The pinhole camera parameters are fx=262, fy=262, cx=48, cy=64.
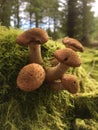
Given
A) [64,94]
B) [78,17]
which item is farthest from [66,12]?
[64,94]

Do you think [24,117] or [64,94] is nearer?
[24,117]

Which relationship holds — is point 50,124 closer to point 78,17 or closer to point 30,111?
point 30,111

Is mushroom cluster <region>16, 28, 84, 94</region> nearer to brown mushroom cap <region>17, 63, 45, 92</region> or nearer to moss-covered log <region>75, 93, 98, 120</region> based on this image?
brown mushroom cap <region>17, 63, 45, 92</region>

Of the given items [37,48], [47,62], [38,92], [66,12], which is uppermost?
[37,48]

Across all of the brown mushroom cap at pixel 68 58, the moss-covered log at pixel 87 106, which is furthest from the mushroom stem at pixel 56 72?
the moss-covered log at pixel 87 106

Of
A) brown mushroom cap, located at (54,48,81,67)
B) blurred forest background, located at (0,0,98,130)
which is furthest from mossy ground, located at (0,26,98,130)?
brown mushroom cap, located at (54,48,81,67)
